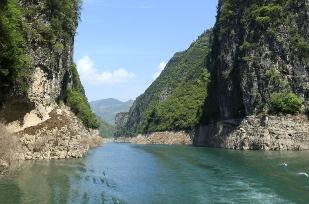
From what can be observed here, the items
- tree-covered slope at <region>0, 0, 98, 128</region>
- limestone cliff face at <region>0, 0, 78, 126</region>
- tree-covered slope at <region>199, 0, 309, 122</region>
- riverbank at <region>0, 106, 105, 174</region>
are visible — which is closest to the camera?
tree-covered slope at <region>0, 0, 98, 128</region>

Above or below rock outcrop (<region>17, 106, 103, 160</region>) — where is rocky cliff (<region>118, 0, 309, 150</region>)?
above

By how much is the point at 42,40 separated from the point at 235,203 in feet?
135

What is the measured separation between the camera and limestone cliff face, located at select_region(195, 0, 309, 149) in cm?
9819

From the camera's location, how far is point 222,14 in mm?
119812

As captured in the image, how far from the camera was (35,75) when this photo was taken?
6900cm

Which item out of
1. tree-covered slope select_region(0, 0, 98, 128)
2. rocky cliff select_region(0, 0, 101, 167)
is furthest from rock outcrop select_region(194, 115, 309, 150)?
tree-covered slope select_region(0, 0, 98, 128)

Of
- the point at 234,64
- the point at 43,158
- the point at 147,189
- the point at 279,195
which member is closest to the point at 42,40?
the point at 43,158

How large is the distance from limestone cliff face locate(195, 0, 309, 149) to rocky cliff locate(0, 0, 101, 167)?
135 ft

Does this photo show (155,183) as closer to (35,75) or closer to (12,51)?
(12,51)

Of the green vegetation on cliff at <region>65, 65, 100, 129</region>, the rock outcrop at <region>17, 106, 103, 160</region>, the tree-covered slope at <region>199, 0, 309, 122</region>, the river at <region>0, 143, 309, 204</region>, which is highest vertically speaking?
the tree-covered slope at <region>199, 0, 309, 122</region>

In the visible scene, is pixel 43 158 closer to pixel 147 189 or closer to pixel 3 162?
pixel 3 162

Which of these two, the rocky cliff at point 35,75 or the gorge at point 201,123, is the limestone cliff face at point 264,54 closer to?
the gorge at point 201,123

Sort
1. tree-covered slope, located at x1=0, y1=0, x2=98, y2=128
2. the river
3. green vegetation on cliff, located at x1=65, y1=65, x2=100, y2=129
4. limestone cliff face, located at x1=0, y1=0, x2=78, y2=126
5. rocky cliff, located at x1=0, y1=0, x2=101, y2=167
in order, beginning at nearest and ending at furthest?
the river
tree-covered slope, located at x1=0, y1=0, x2=98, y2=128
rocky cliff, located at x1=0, y1=0, x2=101, y2=167
limestone cliff face, located at x1=0, y1=0, x2=78, y2=126
green vegetation on cliff, located at x1=65, y1=65, x2=100, y2=129

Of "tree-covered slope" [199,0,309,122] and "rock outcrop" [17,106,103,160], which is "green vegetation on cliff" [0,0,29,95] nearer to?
"rock outcrop" [17,106,103,160]
